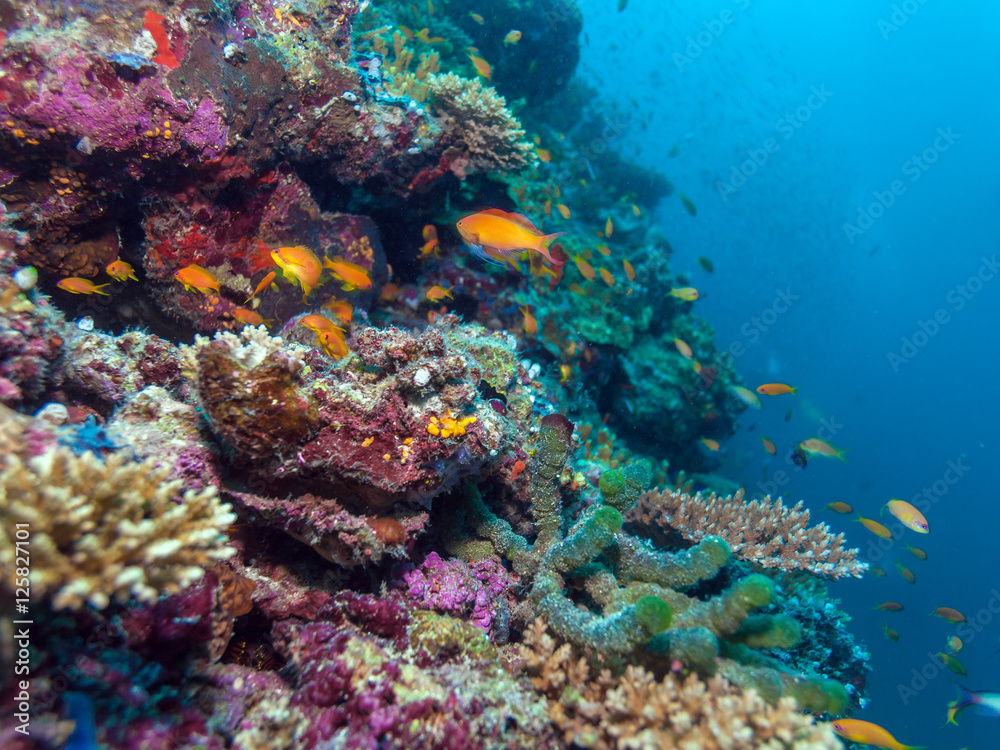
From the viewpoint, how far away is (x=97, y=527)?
1.59m

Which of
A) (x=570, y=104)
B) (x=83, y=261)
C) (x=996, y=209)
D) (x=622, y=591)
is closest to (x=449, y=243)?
(x=83, y=261)

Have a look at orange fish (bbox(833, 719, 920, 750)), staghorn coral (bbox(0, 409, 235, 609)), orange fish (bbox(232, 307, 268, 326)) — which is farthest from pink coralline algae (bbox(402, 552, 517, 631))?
orange fish (bbox(232, 307, 268, 326))

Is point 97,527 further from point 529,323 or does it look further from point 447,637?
point 529,323

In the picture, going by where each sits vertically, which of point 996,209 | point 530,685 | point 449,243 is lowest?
point 530,685

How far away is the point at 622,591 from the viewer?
290 cm

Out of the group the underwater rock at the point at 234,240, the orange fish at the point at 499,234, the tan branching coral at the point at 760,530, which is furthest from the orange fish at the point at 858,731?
the underwater rock at the point at 234,240

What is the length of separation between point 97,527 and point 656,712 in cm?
249

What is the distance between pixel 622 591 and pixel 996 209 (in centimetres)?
10586

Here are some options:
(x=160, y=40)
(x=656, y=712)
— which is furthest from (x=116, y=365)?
(x=656, y=712)

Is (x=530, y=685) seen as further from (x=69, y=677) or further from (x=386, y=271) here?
(x=386, y=271)

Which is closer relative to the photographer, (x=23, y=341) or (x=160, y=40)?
(x=23, y=341)

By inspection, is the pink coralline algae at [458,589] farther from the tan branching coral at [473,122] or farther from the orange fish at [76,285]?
the tan branching coral at [473,122]

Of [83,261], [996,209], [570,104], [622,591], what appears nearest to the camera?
[622,591]

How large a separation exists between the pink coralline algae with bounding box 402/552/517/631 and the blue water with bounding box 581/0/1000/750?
3816 centimetres
